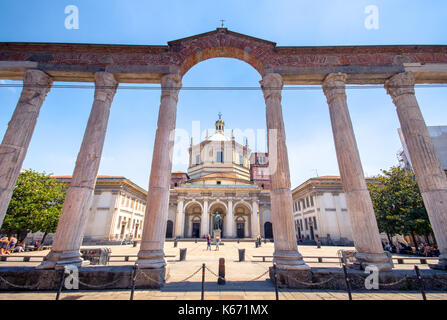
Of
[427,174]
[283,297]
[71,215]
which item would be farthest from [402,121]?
[71,215]

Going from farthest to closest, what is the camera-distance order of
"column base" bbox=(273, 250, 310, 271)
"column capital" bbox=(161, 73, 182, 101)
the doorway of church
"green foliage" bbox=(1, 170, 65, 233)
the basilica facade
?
the doorway of church
the basilica facade
"green foliage" bbox=(1, 170, 65, 233)
"column capital" bbox=(161, 73, 182, 101)
"column base" bbox=(273, 250, 310, 271)

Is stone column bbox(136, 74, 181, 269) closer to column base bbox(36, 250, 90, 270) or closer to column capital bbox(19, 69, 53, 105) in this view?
column base bbox(36, 250, 90, 270)

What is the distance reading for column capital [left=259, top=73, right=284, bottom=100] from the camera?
24.8 ft

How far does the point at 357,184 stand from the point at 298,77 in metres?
4.61

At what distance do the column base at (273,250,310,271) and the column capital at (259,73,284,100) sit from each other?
5.36 metres

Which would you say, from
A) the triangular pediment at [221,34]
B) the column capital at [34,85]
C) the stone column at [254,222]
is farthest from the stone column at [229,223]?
the column capital at [34,85]

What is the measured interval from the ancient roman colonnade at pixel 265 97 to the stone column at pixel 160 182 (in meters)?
0.03

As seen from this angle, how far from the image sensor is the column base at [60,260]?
216 inches

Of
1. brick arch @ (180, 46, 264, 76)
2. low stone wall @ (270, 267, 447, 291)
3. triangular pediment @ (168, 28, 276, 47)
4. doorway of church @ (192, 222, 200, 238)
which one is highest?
triangular pediment @ (168, 28, 276, 47)

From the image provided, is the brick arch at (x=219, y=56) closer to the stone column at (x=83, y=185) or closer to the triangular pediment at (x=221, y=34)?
the triangular pediment at (x=221, y=34)

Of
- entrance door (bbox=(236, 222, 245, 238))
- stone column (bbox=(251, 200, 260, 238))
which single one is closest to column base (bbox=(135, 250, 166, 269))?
stone column (bbox=(251, 200, 260, 238))

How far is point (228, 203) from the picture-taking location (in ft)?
111

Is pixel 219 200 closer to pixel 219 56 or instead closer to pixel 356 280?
pixel 219 56
